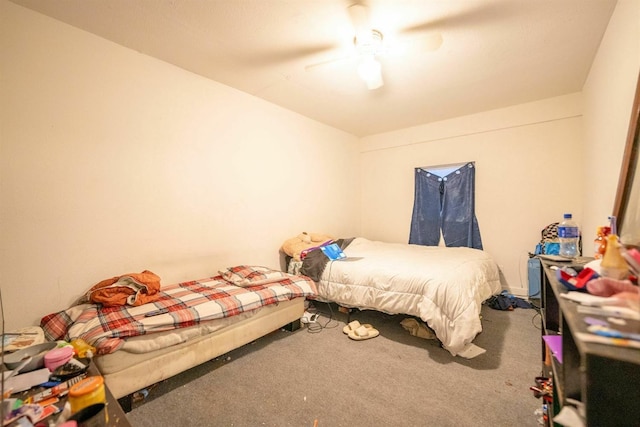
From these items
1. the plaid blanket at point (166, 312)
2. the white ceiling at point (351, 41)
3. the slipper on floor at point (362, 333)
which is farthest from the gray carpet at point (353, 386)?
the white ceiling at point (351, 41)

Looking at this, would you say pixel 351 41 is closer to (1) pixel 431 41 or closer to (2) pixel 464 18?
(1) pixel 431 41

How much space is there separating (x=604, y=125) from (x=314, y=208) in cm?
302

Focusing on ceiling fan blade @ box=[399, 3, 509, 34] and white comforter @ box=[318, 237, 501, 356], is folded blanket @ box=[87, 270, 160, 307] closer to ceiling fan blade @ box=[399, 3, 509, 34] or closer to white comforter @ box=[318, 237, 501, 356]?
white comforter @ box=[318, 237, 501, 356]

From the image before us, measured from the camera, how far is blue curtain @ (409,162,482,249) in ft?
12.5

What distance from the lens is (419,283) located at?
2295 millimetres

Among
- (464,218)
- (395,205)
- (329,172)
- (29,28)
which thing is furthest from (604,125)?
(29,28)

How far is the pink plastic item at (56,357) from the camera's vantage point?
1.27 m

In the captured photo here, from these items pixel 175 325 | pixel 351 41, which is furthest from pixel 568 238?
pixel 175 325

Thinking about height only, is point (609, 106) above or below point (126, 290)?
above

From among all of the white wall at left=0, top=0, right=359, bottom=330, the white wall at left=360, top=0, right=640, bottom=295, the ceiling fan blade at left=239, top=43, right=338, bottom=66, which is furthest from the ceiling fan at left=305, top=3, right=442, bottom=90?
the white wall at left=0, top=0, right=359, bottom=330

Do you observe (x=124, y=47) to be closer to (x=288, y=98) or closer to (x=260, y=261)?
(x=288, y=98)

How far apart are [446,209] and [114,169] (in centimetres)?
394

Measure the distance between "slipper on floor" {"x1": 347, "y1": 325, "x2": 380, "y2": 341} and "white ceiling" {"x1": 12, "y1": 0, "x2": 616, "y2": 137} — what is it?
2331 mm

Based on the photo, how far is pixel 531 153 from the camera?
11.2 feet
